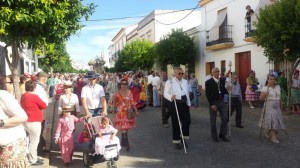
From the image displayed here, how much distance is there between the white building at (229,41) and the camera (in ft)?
62.3

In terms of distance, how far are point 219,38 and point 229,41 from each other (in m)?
1.14

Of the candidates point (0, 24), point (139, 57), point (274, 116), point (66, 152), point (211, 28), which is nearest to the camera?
point (0, 24)

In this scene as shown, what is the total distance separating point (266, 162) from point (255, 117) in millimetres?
6534

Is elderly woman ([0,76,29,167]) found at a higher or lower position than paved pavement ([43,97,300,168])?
higher

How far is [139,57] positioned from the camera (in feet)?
119

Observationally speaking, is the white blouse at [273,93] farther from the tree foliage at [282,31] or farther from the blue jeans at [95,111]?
the tree foliage at [282,31]

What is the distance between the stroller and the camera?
21.5 ft

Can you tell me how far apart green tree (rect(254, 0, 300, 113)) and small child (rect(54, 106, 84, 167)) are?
8.21 m

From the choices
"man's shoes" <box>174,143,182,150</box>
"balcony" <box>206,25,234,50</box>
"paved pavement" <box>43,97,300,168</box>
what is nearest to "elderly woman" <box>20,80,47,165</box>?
"paved pavement" <box>43,97,300,168</box>

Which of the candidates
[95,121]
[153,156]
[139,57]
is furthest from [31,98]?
[139,57]

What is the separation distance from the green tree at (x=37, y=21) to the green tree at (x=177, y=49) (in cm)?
1688

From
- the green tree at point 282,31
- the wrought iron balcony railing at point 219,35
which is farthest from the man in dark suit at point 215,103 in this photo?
the wrought iron balcony railing at point 219,35

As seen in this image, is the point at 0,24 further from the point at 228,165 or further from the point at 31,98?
the point at 228,165

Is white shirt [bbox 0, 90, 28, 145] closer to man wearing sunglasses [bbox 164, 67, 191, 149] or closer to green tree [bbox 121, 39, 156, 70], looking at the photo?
man wearing sunglasses [bbox 164, 67, 191, 149]
